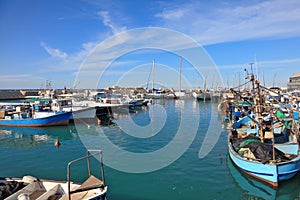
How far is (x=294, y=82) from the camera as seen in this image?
8050cm

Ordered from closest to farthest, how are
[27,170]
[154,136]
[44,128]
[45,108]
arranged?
[27,170]
[154,136]
[44,128]
[45,108]

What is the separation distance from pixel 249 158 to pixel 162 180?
15.7ft

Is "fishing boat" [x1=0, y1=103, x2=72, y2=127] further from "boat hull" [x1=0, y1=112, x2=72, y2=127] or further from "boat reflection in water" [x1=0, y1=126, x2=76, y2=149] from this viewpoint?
"boat reflection in water" [x1=0, y1=126, x2=76, y2=149]

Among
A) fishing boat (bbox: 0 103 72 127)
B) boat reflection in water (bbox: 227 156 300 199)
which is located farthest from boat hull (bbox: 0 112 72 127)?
boat reflection in water (bbox: 227 156 300 199)

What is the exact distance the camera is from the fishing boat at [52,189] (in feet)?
24.8

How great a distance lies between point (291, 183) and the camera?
36.1 ft

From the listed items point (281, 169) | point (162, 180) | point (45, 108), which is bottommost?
point (162, 180)

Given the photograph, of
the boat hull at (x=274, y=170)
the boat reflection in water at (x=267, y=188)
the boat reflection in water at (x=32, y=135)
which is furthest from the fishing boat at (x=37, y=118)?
the boat hull at (x=274, y=170)

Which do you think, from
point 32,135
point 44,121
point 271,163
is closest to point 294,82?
point 271,163

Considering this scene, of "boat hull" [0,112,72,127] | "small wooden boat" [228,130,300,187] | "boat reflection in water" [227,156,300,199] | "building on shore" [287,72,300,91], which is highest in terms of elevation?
"building on shore" [287,72,300,91]

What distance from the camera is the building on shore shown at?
77875mm

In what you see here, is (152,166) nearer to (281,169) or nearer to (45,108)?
(281,169)

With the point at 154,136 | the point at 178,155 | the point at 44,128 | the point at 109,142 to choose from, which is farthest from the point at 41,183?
the point at 44,128

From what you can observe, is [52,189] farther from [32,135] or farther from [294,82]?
[294,82]
